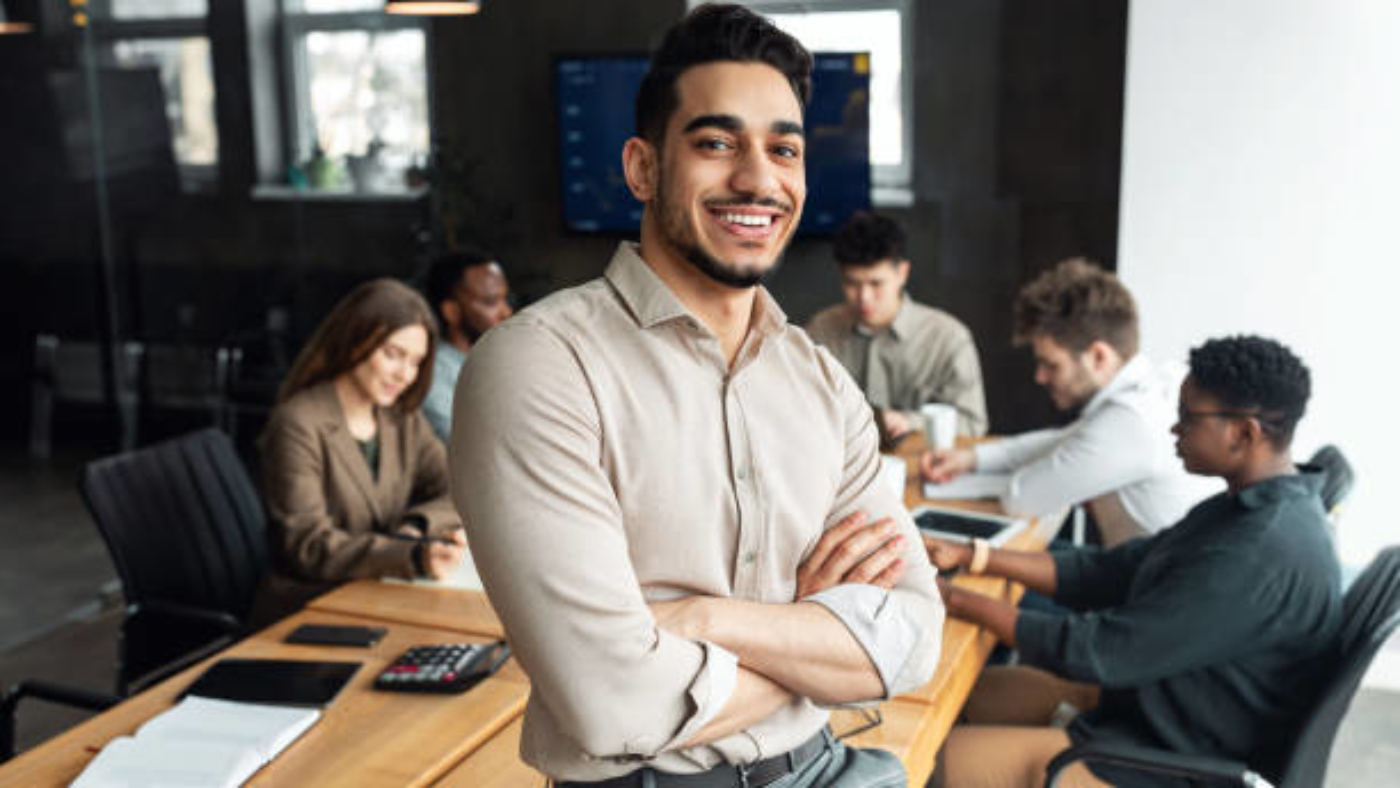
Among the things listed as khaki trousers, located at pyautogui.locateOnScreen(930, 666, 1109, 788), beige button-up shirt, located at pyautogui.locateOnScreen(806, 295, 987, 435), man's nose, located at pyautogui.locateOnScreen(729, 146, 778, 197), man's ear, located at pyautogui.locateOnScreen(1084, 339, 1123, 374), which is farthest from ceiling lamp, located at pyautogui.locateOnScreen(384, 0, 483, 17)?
man's nose, located at pyautogui.locateOnScreen(729, 146, 778, 197)

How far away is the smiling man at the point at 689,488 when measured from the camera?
3.63 ft

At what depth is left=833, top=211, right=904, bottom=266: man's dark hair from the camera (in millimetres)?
3836

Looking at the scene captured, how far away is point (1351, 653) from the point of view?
194 cm

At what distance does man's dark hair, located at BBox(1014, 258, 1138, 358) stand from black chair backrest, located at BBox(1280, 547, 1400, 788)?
3.55ft

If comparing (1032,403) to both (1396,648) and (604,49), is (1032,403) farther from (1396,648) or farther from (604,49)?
(604,49)

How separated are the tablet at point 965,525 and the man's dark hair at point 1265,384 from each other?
2.13 feet

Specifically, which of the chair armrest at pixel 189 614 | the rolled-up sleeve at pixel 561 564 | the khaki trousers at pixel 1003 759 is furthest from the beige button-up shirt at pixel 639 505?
the chair armrest at pixel 189 614

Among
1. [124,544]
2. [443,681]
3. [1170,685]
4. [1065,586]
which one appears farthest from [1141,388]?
[124,544]

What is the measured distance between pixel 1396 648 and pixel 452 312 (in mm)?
3303

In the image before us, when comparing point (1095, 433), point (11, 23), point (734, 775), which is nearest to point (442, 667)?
point (734, 775)

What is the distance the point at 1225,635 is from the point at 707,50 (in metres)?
1.46

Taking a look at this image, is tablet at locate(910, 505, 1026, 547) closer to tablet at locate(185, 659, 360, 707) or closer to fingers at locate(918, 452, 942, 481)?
fingers at locate(918, 452, 942, 481)

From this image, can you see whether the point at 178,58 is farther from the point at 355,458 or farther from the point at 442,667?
the point at 442,667

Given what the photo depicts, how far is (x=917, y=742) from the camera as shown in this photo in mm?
1727
